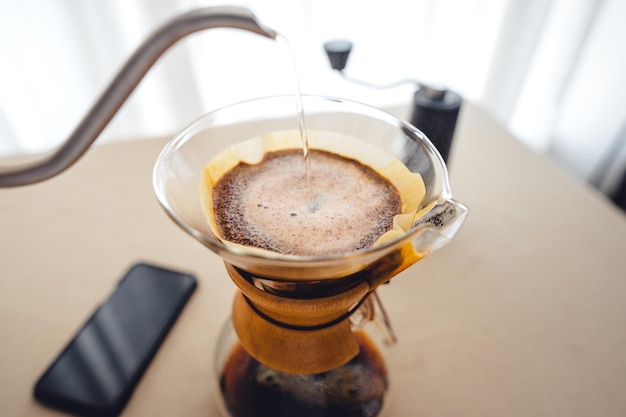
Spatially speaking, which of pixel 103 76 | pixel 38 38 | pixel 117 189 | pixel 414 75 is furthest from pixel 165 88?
pixel 414 75

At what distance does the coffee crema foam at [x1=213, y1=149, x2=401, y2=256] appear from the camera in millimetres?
375

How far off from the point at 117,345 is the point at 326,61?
3.27 feet

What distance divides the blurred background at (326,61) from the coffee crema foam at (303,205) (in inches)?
28.5

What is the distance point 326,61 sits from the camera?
1.33 m

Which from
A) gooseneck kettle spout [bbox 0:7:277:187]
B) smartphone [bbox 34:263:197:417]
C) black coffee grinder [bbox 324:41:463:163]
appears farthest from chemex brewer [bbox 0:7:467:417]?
black coffee grinder [bbox 324:41:463:163]

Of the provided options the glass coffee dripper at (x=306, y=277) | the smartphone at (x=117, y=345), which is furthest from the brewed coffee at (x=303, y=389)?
the smartphone at (x=117, y=345)

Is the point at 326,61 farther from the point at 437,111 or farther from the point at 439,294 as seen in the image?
the point at 439,294

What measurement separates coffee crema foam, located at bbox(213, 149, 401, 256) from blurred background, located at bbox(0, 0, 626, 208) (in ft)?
2.38

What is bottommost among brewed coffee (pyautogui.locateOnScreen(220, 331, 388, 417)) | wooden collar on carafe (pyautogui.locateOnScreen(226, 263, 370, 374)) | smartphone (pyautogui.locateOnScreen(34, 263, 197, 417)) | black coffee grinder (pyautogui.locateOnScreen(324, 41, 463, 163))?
smartphone (pyautogui.locateOnScreen(34, 263, 197, 417))

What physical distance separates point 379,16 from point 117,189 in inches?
33.2

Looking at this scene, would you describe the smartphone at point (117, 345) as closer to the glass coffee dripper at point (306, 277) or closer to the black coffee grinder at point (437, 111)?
the glass coffee dripper at point (306, 277)

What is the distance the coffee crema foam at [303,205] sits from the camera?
1.23 feet

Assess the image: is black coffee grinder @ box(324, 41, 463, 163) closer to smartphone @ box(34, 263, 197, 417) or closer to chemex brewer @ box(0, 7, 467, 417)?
chemex brewer @ box(0, 7, 467, 417)

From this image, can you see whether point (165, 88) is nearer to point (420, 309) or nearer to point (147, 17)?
point (147, 17)
